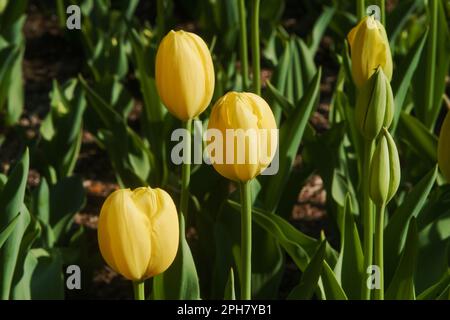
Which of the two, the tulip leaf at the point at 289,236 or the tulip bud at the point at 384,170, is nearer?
the tulip bud at the point at 384,170

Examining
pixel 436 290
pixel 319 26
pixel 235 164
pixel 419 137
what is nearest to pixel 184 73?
pixel 235 164

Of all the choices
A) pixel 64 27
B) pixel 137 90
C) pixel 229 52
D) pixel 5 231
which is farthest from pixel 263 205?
pixel 64 27

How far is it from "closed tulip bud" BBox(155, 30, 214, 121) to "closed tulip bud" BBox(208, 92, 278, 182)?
0.19 metres

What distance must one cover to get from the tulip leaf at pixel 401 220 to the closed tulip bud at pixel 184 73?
0.46 m

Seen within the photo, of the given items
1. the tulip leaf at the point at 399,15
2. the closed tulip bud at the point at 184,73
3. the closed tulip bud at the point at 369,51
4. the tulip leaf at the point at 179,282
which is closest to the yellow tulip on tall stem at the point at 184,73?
the closed tulip bud at the point at 184,73

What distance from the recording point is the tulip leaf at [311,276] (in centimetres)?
163

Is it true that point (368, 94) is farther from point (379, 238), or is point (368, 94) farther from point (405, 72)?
point (405, 72)

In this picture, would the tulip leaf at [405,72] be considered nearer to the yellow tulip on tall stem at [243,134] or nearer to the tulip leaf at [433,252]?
the tulip leaf at [433,252]

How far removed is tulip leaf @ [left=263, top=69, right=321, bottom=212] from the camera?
6.66ft

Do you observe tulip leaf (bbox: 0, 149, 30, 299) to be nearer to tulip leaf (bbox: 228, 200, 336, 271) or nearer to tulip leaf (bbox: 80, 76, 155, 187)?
tulip leaf (bbox: 228, 200, 336, 271)

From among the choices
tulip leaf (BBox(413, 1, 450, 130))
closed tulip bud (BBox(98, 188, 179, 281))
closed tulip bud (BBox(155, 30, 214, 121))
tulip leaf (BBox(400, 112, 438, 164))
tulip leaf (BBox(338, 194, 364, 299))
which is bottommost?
tulip leaf (BBox(338, 194, 364, 299))

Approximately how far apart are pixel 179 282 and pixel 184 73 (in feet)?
1.30

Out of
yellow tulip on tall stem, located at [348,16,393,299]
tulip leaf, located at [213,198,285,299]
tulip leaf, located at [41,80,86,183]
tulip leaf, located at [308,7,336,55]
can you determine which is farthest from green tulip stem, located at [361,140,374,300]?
tulip leaf, located at [308,7,336,55]

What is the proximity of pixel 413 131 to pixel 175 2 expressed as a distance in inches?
71.9
